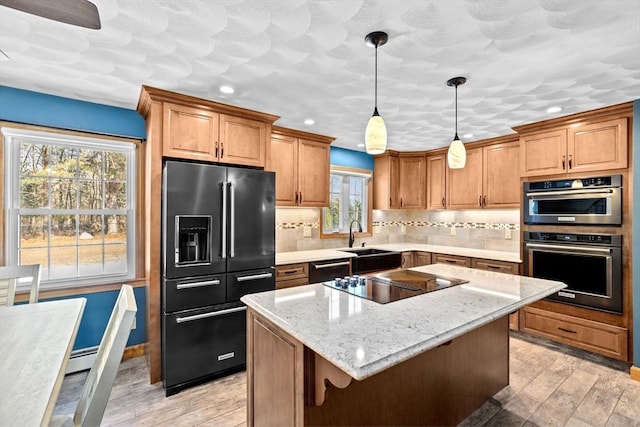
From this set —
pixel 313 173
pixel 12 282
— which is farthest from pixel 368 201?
pixel 12 282

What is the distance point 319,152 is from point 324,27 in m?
2.28

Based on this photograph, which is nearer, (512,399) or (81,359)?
(512,399)

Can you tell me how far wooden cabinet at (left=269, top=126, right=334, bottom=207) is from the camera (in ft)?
11.8

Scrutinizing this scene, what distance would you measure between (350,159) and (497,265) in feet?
7.90

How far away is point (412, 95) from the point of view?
2.62m

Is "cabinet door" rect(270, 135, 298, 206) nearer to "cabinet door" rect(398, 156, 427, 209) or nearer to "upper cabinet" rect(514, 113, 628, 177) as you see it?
"cabinet door" rect(398, 156, 427, 209)

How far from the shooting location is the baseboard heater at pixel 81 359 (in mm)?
2668

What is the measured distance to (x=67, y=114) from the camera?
2.69m

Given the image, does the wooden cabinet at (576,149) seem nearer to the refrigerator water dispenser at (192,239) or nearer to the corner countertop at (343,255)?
the corner countertop at (343,255)

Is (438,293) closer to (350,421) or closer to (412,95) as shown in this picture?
(350,421)

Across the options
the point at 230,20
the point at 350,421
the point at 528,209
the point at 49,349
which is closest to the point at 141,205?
the point at 49,349

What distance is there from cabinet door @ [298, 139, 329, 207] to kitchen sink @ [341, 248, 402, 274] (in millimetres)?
823

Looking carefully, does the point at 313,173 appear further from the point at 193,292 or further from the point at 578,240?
the point at 578,240

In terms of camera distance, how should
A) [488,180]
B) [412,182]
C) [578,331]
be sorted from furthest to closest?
[412,182] < [488,180] < [578,331]
